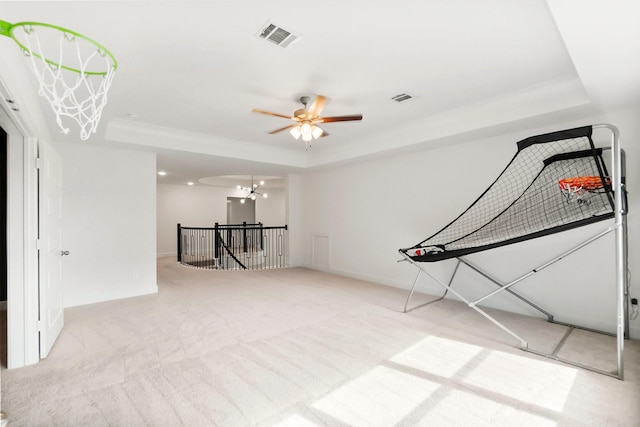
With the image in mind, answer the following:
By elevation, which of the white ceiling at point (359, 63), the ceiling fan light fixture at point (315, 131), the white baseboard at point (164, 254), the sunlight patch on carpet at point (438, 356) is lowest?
the sunlight patch on carpet at point (438, 356)

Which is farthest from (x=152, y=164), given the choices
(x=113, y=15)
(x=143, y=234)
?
(x=113, y=15)

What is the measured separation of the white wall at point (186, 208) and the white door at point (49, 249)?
20.8 feet

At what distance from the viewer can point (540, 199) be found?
3.42 meters

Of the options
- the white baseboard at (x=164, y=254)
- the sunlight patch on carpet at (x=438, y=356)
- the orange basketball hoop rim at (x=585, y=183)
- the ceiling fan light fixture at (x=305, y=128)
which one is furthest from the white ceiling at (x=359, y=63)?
the white baseboard at (x=164, y=254)

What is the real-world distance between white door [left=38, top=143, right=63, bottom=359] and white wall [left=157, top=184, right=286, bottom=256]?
20.8 feet

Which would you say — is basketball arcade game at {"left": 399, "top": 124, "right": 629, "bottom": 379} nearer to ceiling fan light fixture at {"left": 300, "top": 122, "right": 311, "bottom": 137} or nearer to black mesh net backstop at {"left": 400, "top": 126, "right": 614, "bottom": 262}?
black mesh net backstop at {"left": 400, "top": 126, "right": 614, "bottom": 262}

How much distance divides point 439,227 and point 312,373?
310cm

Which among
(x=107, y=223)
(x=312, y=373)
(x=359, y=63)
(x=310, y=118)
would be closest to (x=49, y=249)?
(x=107, y=223)

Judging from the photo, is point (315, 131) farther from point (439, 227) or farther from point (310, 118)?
point (439, 227)

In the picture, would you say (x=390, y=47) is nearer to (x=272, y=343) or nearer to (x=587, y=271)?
(x=272, y=343)

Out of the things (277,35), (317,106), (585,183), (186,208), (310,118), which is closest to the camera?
(277,35)

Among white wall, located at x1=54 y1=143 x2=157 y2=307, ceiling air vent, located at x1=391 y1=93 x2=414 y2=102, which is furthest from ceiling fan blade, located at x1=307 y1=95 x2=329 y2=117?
white wall, located at x1=54 y1=143 x2=157 y2=307

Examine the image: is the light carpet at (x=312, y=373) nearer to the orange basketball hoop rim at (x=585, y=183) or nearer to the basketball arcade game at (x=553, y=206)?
the basketball arcade game at (x=553, y=206)

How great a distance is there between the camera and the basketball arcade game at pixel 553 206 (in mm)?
2344
